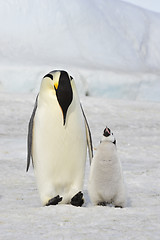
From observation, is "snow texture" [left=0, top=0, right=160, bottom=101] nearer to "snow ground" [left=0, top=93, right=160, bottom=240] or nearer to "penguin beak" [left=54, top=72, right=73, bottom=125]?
"snow ground" [left=0, top=93, right=160, bottom=240]

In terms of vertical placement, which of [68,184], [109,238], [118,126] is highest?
[109,238]

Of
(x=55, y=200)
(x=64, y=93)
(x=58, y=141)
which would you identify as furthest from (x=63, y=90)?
(x=55, y=200)

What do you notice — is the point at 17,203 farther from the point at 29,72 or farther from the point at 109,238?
the point at 29,72

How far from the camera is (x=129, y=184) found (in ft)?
12.5

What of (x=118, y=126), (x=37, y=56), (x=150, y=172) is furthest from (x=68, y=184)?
(x=37, y=56)

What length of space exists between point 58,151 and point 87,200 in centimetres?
54

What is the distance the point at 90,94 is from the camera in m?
13.3

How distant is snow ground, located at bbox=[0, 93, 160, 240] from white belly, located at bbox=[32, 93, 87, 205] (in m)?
0.16

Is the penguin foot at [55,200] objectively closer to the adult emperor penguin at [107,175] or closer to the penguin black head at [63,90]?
the adult emperor penguin at [107,175]

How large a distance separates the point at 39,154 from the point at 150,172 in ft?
5.55

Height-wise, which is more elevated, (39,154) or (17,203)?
(39,154)

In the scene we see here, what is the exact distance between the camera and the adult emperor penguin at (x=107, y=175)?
2.67 m

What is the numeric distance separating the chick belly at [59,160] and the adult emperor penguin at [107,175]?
0.24 meters

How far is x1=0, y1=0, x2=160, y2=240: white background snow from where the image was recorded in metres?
2.22
